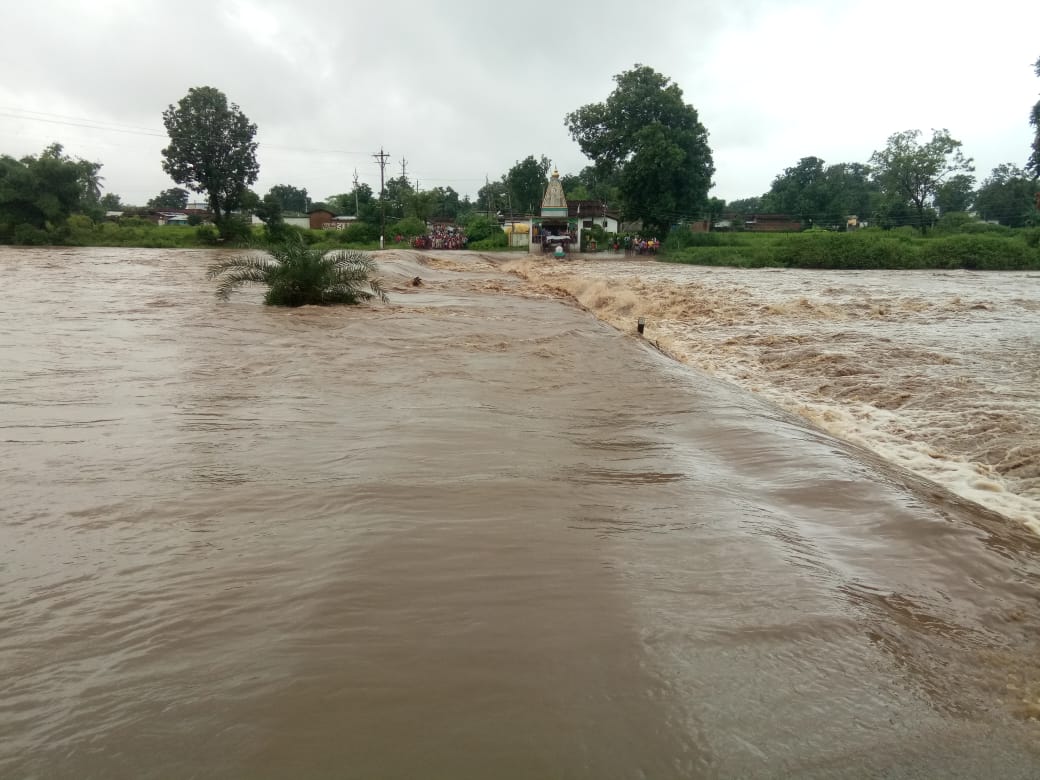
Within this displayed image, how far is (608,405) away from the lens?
20.9 feet

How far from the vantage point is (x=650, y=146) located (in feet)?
160

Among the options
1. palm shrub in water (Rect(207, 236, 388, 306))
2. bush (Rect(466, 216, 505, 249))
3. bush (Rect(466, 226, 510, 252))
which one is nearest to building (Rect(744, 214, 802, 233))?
bush (Rect(466, 216, 505, 249))

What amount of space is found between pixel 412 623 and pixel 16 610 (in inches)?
58.0

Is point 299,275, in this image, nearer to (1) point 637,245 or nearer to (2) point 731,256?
(2) point 731,256

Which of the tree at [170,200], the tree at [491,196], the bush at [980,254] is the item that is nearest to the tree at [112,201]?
the tree at [170,200]

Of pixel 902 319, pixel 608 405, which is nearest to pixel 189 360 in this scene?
pixel 608 405

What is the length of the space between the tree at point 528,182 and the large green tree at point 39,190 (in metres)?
43.4

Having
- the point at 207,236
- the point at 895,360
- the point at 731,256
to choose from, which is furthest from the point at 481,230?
the point at 895,360

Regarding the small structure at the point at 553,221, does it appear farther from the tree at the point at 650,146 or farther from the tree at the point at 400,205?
the tree at the point at 400,205

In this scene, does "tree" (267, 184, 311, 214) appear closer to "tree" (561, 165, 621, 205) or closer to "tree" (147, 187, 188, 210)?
"tree" (147, 187, 188, 210)

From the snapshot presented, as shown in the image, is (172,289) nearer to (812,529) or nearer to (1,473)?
(1,473)

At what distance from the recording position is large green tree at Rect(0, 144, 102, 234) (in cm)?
4172

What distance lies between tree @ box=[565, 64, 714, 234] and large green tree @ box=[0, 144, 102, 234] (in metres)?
37.6

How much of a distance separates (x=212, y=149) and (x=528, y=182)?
35274 mm
